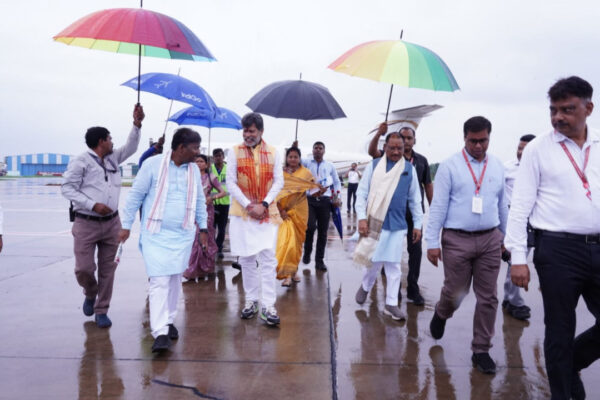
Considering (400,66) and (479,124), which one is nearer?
(479,124)

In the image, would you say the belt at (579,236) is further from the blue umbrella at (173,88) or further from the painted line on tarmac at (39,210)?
the painted line on tarmac at (39,210)

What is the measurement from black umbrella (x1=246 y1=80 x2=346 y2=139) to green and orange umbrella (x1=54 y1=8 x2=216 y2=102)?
5.55 feet

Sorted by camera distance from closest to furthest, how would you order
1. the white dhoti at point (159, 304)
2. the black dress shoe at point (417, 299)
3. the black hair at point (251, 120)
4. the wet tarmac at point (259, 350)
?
the wet tarmac at point (259, 350), the white dhoti at point (159, 304), the black hair at point (251, 120), the black dress shoe at point (417, 299)

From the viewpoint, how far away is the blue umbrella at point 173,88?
18.7ft

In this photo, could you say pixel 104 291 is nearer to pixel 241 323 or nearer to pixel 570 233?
pixel 241 323

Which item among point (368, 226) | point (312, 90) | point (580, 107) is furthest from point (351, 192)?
point (580, 107)

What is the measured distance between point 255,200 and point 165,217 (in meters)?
0.97

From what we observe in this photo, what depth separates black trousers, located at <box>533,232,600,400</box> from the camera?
2619 millimetres

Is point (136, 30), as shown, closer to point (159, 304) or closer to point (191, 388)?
point (159, 304)

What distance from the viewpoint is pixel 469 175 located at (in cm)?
368

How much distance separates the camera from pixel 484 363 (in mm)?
3482

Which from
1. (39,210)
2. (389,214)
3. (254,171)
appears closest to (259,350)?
(254,171)

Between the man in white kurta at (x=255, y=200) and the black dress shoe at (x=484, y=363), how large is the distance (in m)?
1.79

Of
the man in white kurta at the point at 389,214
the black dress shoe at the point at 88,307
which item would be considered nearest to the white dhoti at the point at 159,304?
the black dress shoe at the point at 88,307
